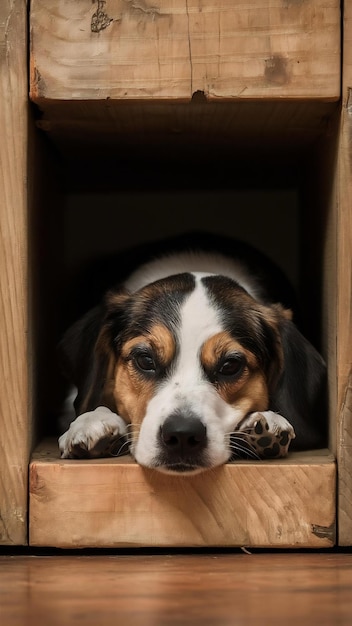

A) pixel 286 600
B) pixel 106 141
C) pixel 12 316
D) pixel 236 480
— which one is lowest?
pixel 286 600

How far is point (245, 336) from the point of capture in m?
2.53

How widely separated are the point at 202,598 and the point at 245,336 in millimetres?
977

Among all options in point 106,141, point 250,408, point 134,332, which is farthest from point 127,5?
point 250,408

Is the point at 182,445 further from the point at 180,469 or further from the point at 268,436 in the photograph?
the point at 268,436

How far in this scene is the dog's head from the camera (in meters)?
2.18

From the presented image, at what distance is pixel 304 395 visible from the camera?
2480mm

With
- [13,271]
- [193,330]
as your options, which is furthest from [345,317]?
[13,271]

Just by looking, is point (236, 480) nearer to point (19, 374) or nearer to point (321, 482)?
point (321, 482)

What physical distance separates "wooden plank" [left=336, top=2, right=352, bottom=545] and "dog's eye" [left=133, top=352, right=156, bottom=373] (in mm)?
543

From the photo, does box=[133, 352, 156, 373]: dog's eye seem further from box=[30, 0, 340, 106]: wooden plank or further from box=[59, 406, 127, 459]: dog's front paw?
box=[30, 0, 340, 106]: wooden plank

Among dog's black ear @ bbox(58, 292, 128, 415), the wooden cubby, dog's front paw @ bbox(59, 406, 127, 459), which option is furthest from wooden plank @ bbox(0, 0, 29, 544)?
dog's black ear @ bbox(58, 292, 128, 415)

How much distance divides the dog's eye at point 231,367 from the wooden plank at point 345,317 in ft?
1.20

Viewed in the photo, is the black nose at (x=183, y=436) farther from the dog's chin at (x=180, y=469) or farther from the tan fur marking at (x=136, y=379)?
the tan fur marking at (x=136, y=379)

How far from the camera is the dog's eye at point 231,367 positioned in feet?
7.98
